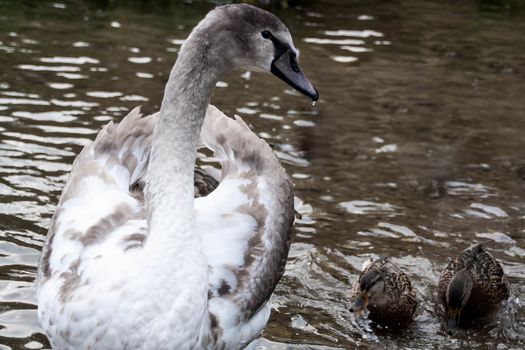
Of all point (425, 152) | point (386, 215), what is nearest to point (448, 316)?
point (386, 215)

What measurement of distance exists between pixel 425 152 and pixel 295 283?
3.84m

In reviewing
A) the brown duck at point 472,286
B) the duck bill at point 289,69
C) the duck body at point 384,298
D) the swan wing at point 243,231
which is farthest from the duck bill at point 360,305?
the duck bill at point 289,69

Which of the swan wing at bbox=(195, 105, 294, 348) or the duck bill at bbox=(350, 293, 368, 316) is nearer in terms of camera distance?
the swan wing at bbox=(195, 105, 294, 348)

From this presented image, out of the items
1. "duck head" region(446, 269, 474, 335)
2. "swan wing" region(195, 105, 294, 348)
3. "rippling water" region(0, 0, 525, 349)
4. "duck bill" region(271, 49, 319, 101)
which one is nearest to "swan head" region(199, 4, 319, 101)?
"duck bill" region(271, 49, 319, 101)

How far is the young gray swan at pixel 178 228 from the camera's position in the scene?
4879mm

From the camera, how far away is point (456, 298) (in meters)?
6.76

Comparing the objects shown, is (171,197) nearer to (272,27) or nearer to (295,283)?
(272,27)

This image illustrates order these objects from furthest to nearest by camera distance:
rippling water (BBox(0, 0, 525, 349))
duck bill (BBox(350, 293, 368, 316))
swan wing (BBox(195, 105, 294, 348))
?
rippling water (BBox(0, 0, 525, 349)), duck bill (BBox(350, 293, 368, 316)), swan wing (BBox(195, 105, 294, 348))

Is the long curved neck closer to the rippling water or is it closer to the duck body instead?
the rippling water

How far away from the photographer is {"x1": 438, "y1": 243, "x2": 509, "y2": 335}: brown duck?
684 centimetres

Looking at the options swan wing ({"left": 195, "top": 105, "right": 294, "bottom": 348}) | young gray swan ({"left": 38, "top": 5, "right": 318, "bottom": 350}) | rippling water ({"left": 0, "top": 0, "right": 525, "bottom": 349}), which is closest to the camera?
Result: young gray swan ({"left": 38, "top": 5, "right": 318, "bottom": 350})

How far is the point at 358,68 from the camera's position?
14328mm

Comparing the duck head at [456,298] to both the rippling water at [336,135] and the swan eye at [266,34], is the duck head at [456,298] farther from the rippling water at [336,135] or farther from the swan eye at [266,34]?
the swan eye at [266,34]

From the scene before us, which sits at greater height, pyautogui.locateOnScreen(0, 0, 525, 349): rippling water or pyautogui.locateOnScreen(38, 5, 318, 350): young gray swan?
pyautogui.locateOnScreen(38, 5, 318, 350): young gray swan
